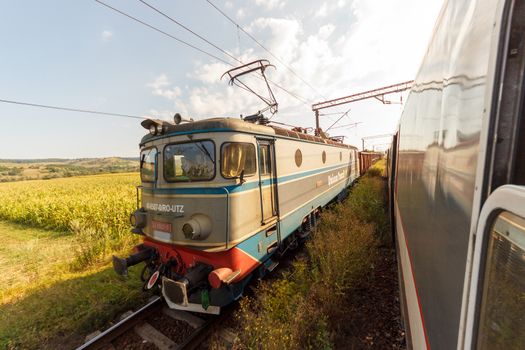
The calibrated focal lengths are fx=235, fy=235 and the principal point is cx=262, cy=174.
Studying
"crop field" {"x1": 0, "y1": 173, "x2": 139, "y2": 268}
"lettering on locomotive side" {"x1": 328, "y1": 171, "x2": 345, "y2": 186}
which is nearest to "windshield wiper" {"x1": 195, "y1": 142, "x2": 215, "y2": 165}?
"crop field" {"x1": 0, "y1": 173, "x2": 139, "y2": 268}

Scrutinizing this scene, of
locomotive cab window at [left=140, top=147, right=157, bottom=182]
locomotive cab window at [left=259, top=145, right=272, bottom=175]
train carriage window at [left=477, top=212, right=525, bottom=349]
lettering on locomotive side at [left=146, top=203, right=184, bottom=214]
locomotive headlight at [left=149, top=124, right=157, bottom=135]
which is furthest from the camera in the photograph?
locomotive cab window at [left=259, top=145, right=272, bottom=175]

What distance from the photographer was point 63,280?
18.8ft

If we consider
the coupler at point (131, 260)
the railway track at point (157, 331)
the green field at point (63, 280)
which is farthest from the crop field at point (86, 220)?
the railway track at point (157, 331)

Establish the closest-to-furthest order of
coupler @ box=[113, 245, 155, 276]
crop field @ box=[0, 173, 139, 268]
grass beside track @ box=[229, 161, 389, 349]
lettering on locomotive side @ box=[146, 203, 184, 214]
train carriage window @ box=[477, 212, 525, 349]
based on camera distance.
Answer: train carriage window @ box=[477, 212, 525, 349]
grass beside track @ box=[229, 161, 389, 349]
lettering on locomotive side @ box=[146, 203, 184, 214]
coupler @ box=[113, 245, 155, 276]
crop field @ box=[0, 173, 139, 268]

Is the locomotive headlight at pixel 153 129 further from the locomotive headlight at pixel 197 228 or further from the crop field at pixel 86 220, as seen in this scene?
the crop field at pixel 86 220

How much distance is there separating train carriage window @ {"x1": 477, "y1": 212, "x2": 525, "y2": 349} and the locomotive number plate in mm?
4257

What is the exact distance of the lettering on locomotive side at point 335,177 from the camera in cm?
988

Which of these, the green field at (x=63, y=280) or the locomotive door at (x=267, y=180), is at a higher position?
the locomotive door at (x=267, y=180)

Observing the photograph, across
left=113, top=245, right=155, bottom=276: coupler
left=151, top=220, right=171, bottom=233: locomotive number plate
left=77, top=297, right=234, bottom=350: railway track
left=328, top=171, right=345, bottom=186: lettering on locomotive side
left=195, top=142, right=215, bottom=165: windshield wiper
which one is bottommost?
left=77, top=297, right=234, bottom=350: railway track

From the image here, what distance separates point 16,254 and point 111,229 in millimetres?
3167

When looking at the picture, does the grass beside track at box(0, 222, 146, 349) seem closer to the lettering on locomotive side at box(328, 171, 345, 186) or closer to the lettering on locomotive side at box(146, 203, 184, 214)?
the lettering on locomotive side at box(146, 203, 184, 214)

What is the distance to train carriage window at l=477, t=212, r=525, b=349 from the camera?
0.61m

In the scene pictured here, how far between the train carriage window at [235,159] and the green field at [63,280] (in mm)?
3493

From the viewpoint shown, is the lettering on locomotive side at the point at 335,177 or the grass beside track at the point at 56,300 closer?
the grass beside track at the point at 56,300
